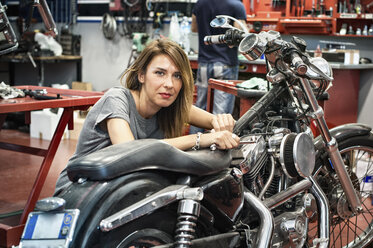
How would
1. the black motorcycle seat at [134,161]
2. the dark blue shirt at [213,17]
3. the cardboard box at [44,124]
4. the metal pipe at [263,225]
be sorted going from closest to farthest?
the black motorcycle seat at [134,161]
the metal pipe at [263,225]
the dark blue shirt at [213,17]
the cardboard box at [44,124]

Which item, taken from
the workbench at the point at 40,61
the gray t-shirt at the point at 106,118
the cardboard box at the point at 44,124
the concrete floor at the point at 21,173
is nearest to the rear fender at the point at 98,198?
the gray t-shirt at the point at 106,118

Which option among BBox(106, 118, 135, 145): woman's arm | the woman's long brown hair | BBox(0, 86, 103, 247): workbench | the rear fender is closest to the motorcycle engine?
the woman's long brown hair

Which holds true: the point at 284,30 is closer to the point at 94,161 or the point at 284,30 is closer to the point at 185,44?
the point at 185,44

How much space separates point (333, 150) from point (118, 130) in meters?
1.06

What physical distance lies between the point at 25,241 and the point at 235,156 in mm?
972

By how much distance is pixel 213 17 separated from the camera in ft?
17.5

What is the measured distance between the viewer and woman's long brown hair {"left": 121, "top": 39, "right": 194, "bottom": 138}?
2.45m

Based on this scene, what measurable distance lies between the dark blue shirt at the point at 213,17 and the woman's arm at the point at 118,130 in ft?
9.91

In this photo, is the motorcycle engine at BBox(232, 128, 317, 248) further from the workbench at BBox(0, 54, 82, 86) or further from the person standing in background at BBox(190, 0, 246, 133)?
the workbench at BBox(0, 54, 82, 86)

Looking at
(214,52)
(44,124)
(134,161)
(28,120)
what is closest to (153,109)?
(134,161)

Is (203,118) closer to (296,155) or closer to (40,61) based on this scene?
(296,155)

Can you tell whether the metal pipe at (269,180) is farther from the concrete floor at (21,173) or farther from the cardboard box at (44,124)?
the cardboard box at (44,124)

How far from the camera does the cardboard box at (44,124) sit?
6.53 meters

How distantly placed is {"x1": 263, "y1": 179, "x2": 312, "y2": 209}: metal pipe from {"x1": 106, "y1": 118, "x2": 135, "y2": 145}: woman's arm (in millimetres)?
670
